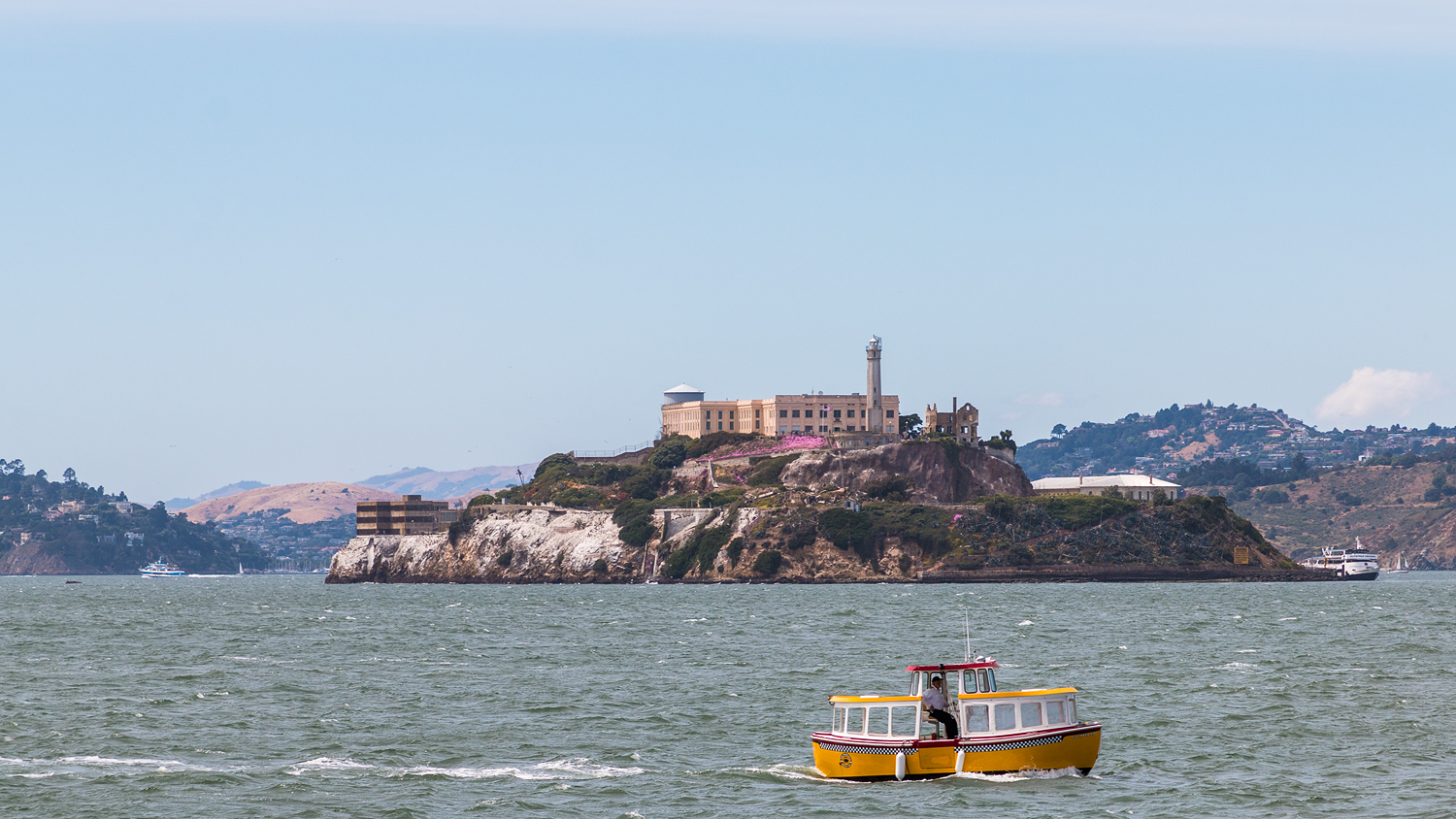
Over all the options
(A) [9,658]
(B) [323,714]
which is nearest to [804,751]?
(B) [323,714]

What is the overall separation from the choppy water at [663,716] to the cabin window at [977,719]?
4.99 ft

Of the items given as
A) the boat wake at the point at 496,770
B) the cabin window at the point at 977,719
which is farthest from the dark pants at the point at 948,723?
the boat wake at the point at 496,770

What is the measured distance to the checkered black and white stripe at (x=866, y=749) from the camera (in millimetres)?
43625

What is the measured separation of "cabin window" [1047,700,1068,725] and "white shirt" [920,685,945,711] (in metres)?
2.91

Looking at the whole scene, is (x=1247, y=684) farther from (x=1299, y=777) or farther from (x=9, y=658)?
(x=9, y=658)

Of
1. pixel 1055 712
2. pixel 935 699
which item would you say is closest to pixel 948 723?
pixel 935 699

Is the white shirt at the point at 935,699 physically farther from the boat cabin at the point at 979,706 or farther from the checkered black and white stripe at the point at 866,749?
the checkered black and white stripe at the point at 866,749

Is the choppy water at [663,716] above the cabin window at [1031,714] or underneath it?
underneath

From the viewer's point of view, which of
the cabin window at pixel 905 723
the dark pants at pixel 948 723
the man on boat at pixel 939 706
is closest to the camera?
the man on boat at pixel 939 706

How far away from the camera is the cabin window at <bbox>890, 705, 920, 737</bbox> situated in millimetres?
44250

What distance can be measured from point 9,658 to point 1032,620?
6946 centimetres

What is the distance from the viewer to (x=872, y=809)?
40.7 metres

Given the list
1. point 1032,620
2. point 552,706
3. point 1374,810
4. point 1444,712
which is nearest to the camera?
point 1374,810

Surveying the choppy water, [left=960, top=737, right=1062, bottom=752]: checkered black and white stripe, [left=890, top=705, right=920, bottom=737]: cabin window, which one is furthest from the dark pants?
the choppy water
